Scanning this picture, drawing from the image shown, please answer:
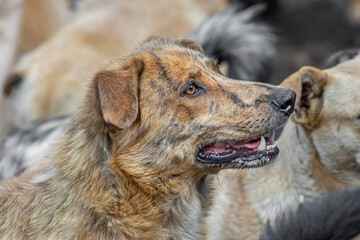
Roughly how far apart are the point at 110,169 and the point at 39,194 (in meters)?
0.42

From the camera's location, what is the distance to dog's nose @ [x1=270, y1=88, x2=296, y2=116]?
3182mm

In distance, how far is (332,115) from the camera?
3.93m

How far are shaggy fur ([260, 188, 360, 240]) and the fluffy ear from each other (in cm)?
78

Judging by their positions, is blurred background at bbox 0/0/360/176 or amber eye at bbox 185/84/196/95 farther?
blurred background at bbox 0/0/360/176

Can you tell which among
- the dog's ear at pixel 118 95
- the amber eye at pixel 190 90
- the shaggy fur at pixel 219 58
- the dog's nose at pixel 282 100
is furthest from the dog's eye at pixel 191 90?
the shaggy fur at pixel 219 58

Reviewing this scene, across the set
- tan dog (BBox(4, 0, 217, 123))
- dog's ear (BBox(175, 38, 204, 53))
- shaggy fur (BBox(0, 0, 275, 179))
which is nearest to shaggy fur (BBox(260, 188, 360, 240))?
dog's ear (BBox(175, 38, 204, 53))

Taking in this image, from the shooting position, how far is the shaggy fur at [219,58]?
16.4 ft

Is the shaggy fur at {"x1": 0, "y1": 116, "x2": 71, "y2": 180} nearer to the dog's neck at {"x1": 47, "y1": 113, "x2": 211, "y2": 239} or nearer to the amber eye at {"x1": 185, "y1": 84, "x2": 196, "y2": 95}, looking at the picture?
the dog's neck at {"x1": 47, "y1": 113, "x2": 211, "y2": 239}

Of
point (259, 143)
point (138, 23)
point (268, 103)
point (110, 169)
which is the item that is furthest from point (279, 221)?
point (138, 23)

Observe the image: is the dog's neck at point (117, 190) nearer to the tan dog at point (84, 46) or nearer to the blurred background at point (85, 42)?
the blurred background at point (85, 42)

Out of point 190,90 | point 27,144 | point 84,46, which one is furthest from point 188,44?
point 84,46

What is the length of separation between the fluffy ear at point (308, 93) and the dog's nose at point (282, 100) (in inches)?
28.8

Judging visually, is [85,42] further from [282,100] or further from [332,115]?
[282,100]

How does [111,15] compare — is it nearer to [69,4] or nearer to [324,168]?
[69,4]
